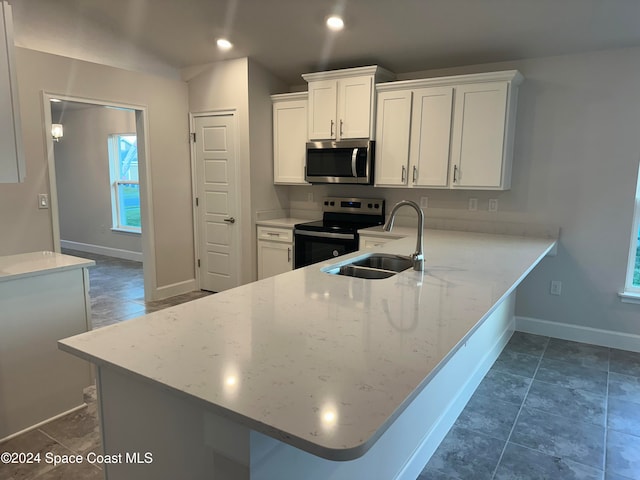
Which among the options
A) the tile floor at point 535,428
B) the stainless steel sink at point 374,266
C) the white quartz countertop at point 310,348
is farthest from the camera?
the stainless steel sink at point 374,266

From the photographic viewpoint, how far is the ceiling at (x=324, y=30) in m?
2.96

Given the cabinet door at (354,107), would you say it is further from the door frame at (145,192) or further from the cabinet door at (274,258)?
the door frame at (145,192)

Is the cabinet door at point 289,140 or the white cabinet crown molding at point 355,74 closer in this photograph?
the white cabinet crown molding at point 355,74

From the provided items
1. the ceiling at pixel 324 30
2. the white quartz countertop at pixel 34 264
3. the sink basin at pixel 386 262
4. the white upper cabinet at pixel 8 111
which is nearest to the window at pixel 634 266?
the ceiling at pixel 324 30

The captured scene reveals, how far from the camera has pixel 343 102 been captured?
3992mm

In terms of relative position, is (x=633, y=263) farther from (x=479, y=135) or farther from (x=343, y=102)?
(x=343, y=102)

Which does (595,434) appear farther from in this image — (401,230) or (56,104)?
(56,104)

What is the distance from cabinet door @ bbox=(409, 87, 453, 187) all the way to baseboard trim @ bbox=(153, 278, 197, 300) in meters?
2.87

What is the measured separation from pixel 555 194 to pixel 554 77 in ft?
3.12

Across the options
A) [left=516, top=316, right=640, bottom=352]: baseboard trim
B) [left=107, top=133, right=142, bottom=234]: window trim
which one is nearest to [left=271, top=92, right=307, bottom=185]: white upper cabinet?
[left=516, top=316, right=640, bottom=352]: baseboard trim

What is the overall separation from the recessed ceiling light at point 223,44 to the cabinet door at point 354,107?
3.71ft

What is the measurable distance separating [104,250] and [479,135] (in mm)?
6267

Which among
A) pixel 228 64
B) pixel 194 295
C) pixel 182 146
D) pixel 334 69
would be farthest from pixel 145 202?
pixel 334 69

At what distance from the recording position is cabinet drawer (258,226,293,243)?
4336 mm
